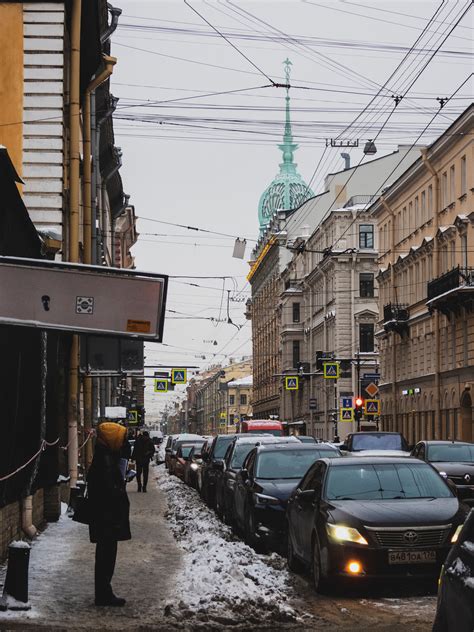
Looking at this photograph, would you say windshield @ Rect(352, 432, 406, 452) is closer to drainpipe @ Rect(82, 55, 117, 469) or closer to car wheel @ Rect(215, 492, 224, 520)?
drainpipe @ Rect(82, 55, 117, 469)

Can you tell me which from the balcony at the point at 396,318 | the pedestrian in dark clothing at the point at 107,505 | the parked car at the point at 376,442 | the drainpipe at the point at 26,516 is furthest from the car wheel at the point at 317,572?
the balcony at the point at 396,318

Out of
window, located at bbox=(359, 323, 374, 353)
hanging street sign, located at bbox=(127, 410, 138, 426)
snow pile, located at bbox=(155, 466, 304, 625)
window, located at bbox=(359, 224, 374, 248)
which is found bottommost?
snow pile, located at bbox=(155, 466, 304, 625)

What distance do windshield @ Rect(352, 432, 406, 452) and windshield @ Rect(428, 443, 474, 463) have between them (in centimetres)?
734

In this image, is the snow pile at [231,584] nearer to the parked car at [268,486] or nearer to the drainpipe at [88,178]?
the parked car at [268,486]

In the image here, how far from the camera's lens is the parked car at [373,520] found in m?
12.0

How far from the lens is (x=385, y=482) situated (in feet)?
44.5

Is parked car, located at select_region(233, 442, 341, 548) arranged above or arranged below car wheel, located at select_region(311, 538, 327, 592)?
above

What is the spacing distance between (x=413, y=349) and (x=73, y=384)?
4059 centimetres

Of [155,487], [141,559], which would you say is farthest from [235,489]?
[155,487]

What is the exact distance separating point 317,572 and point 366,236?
7432cm

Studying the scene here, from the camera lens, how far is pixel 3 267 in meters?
8.71

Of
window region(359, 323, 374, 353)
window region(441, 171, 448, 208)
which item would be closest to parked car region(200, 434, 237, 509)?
window region(441, 171, 448, 208)

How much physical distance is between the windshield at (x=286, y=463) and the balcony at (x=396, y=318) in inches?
1756

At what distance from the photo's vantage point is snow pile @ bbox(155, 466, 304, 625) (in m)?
10.7
